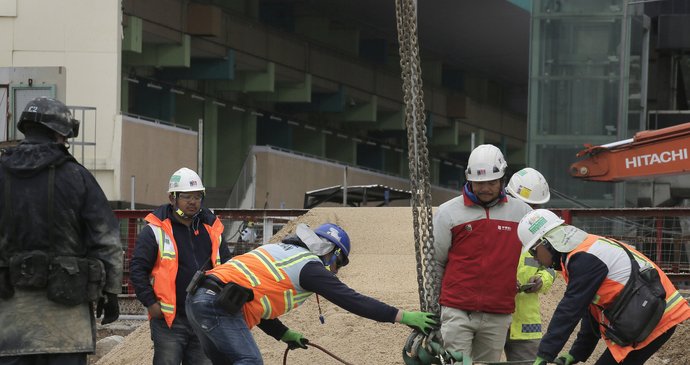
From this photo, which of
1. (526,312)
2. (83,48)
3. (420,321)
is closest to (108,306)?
(420,321)

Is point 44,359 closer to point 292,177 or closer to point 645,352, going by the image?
point 645,352

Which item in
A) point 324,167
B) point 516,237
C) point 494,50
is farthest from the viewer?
point 494,50

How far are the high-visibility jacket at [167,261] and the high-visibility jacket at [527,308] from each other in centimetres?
213

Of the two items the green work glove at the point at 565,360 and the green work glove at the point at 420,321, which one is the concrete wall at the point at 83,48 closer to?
the green work glove at the point at 565,360

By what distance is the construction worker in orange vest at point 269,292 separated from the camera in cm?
814

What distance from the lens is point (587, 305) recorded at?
8078mm

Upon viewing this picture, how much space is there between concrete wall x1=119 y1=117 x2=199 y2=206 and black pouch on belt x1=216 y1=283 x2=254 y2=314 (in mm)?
19035

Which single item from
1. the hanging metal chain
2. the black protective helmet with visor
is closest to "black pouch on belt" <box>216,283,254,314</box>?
the hanging metal chain

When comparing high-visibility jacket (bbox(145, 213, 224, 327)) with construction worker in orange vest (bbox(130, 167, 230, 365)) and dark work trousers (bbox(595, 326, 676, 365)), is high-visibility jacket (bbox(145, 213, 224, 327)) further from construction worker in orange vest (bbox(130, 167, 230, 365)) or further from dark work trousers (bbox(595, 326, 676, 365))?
dark work trousers (bbox(595, 326, 676, 365))

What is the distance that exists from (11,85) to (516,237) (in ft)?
41.0

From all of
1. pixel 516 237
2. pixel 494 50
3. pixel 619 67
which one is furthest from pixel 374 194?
pixel 516 237

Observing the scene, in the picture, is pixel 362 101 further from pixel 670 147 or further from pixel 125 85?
pixel 670 147

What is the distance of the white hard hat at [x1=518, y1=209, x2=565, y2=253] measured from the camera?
8219 millimetres

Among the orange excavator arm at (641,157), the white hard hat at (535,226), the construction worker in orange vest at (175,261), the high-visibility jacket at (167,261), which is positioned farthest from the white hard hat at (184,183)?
the orange excavator arm at (641,157)
